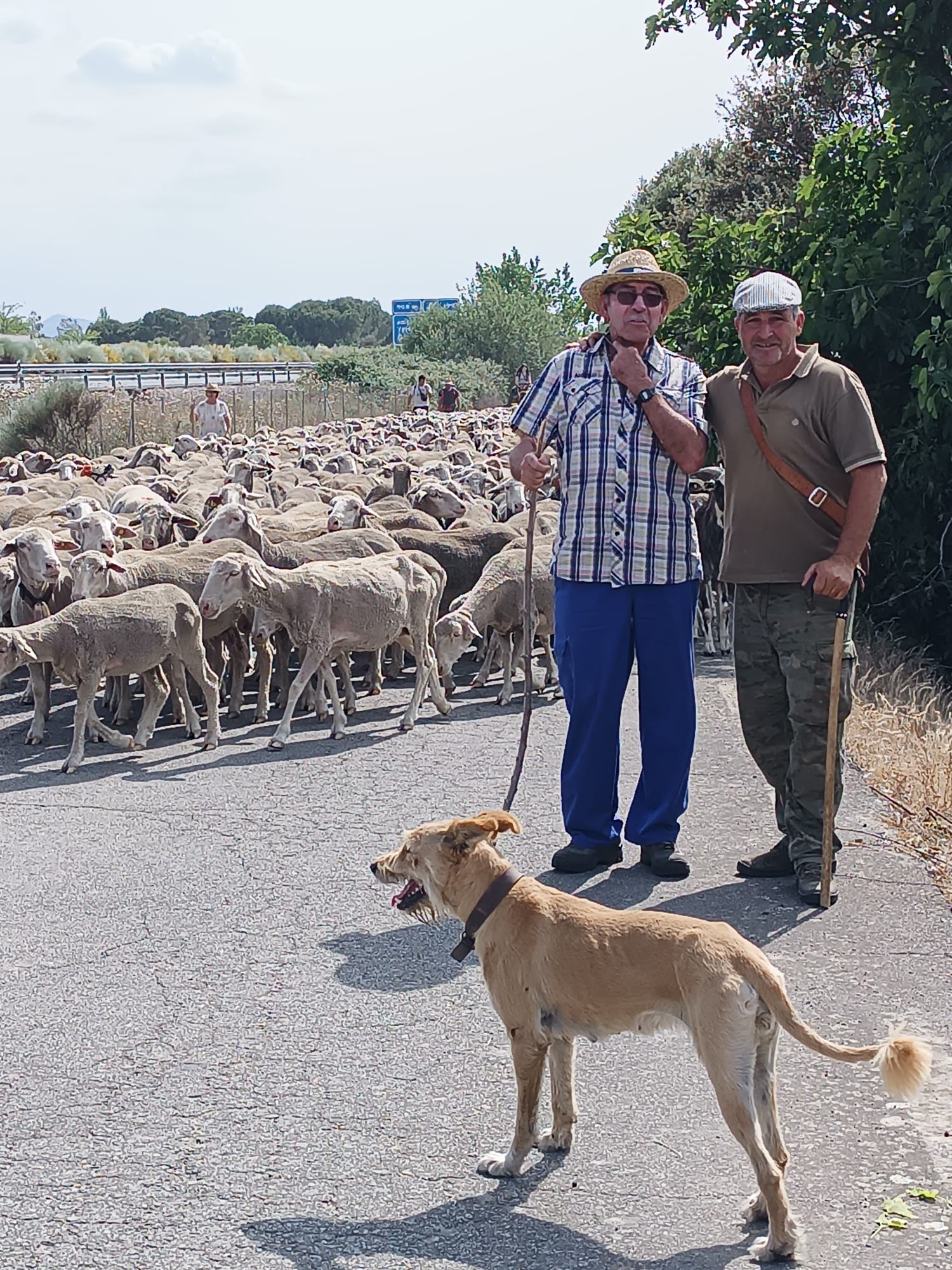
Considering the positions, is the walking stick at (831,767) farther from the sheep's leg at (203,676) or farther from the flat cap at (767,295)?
the sheep's leg at (203,676)

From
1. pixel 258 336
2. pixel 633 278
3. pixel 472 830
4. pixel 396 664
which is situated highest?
pixel 258 336

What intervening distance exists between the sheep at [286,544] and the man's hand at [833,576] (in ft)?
22.3

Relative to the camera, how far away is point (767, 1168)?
3979 mm

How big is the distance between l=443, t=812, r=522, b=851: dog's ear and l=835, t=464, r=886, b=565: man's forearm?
2.50 m

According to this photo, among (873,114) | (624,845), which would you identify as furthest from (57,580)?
(873,114)

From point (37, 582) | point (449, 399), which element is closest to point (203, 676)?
point (37, 582)

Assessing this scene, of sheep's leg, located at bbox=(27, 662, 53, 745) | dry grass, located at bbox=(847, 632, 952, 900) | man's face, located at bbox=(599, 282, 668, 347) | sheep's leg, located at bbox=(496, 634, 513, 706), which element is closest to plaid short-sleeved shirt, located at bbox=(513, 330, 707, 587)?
man's face, located at bbox=(599, 282, 668, 347)

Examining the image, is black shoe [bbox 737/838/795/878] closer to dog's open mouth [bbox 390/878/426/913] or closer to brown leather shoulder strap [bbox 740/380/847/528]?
brown leather shoulder strap [bbox 740/380/847/528]

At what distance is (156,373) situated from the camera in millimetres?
57656

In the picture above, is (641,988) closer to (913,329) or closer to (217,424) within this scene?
(913,329)

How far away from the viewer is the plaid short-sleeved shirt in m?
6.99

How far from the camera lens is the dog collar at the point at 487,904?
461 centimetres

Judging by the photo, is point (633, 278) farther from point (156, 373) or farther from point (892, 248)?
point (156, 373)

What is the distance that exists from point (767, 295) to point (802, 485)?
2.64 feet
